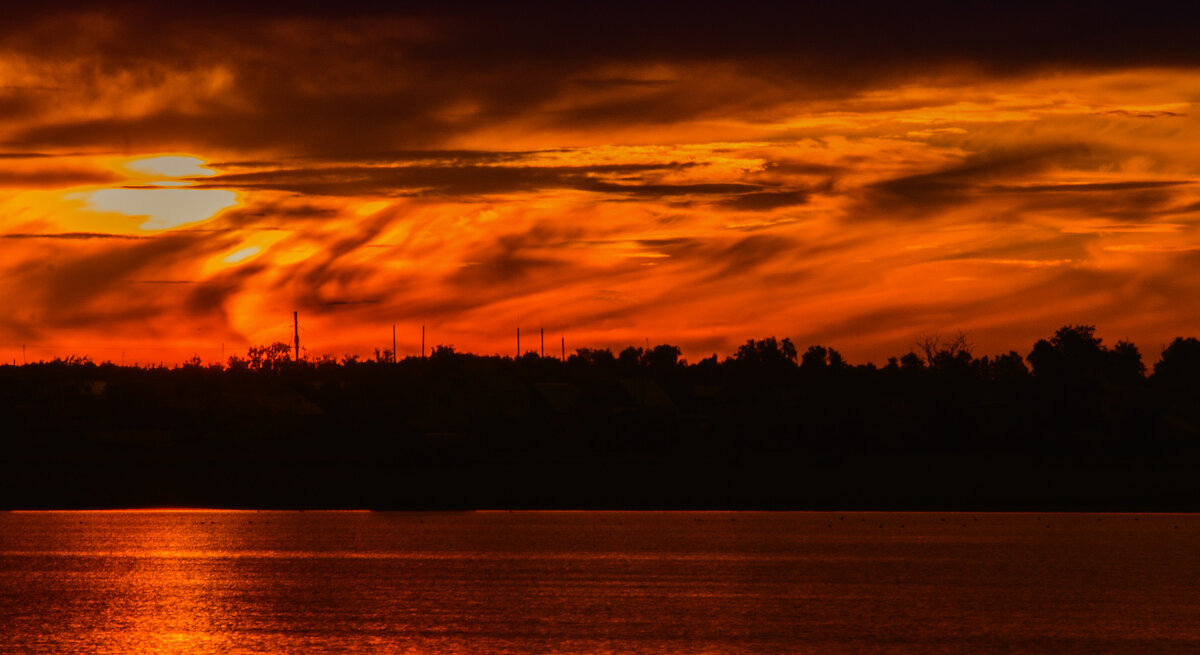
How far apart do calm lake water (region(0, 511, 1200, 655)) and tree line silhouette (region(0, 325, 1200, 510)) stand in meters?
15.8

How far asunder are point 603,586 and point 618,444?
80840 millimetres

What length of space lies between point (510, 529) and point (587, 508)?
15484 mm

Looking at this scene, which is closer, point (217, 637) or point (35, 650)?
point (35, 650)

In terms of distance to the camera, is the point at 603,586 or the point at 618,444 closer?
the point at 603,586

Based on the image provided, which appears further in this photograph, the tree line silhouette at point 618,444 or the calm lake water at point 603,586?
the tree line silhouette at point 618,444

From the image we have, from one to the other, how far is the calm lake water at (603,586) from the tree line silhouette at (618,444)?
15781mm

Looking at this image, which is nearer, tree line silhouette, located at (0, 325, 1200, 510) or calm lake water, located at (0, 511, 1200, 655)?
calm lake water, located at (0, 511, 1200, 655)

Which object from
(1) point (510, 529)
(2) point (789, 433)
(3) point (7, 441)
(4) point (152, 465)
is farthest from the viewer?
(3) point (7, 441)

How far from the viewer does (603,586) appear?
169 feet

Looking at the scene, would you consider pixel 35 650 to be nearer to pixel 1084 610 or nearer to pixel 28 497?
pixel 1084 610

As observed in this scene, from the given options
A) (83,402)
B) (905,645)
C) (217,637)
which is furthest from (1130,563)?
(83,402)

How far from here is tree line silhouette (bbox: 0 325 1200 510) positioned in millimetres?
100875

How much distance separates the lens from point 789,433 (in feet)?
436

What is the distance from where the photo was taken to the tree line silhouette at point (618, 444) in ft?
331
